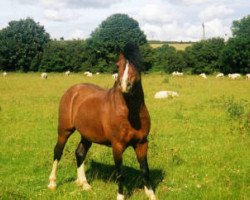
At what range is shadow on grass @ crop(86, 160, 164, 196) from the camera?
9484 mm

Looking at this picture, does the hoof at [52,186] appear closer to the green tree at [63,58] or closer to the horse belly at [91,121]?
the horse belly at [91,121]

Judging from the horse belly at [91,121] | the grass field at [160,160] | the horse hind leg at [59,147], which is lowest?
the grass field at [160,160]

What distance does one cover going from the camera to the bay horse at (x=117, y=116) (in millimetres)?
7406

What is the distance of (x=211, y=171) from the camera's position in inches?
408

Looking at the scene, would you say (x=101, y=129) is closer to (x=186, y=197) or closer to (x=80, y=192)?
(x=80, y=192)

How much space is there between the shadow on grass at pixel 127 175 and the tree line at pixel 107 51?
53270 mm

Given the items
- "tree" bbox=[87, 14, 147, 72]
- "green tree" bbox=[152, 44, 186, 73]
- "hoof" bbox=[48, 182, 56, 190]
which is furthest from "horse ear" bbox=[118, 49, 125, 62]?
"green tree" bbox=[152, 44, 186, 73]

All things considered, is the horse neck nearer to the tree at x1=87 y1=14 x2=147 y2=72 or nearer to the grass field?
the grass field

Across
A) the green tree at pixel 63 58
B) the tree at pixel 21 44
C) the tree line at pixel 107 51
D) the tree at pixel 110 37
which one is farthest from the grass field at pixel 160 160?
the tree at pixel 21 44

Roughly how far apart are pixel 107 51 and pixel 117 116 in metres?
71.3

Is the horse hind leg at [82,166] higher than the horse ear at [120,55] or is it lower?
lower

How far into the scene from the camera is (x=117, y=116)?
7930 mm

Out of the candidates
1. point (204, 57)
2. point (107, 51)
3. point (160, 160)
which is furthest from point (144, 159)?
point (107, 51)

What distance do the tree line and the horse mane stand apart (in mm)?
56497
